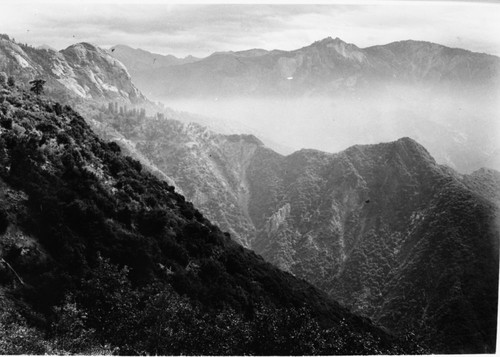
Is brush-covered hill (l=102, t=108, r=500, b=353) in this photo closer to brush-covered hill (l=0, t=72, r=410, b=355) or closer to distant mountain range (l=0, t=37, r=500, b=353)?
distant mountain range (l=0, t=37, r=500, b=353)

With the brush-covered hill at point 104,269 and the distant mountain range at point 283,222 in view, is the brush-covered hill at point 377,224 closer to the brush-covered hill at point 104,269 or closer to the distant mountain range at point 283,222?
the distant mountain range at point 283,222

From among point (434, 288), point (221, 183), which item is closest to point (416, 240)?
point (434, 288)

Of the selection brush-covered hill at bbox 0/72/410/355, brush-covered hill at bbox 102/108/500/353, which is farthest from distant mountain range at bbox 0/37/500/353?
brush-covered hill at bbox 102/108/500/353

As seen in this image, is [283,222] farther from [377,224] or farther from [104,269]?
[104,269]

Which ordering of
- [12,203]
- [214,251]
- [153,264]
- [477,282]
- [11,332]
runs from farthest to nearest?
[477,282], [214,251], [153,264], [12,203], [11,332]

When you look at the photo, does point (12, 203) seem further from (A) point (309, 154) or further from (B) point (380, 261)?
(A) point (309, 154)

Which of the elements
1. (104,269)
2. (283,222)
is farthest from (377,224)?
(104,269)

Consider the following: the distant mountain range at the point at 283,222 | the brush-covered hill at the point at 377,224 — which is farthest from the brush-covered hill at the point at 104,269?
the brush-covered hill at the point at 377,224
